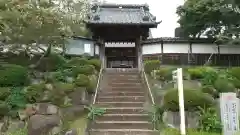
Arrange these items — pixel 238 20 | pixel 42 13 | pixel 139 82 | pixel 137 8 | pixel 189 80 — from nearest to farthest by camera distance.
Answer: pixel 42 13
pixel 189 80
pixel 139 82
pixel 238 20
pixel 137 8

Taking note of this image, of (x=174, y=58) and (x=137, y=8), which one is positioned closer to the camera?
(x=174, y=58)

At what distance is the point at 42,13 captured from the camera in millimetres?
13320

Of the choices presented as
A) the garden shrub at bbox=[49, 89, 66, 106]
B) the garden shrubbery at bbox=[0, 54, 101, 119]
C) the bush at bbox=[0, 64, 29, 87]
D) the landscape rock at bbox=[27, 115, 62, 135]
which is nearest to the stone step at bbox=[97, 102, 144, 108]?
the garden shrubbery at bbox=[0, 54, 101, 119]

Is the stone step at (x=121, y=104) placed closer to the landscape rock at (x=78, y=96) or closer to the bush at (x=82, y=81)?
the landscape rock at (x=78, y=96)

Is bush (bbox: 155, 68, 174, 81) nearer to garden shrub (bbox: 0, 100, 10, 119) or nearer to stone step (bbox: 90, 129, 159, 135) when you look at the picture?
stone step (bbox: 90, 129, 159, 135)

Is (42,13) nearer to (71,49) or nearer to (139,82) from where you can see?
(139,82)

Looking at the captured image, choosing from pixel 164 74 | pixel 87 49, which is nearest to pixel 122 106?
pixel 164 74

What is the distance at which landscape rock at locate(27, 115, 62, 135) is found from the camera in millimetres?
11258

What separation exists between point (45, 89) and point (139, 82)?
17.4 feet

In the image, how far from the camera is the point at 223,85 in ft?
46.4

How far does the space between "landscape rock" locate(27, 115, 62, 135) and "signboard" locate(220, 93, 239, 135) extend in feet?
19.1

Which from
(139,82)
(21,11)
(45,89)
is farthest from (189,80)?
→ (21,11)

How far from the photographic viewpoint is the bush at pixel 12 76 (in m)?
14.5

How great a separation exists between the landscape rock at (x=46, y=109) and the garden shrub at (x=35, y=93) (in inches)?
16.1
